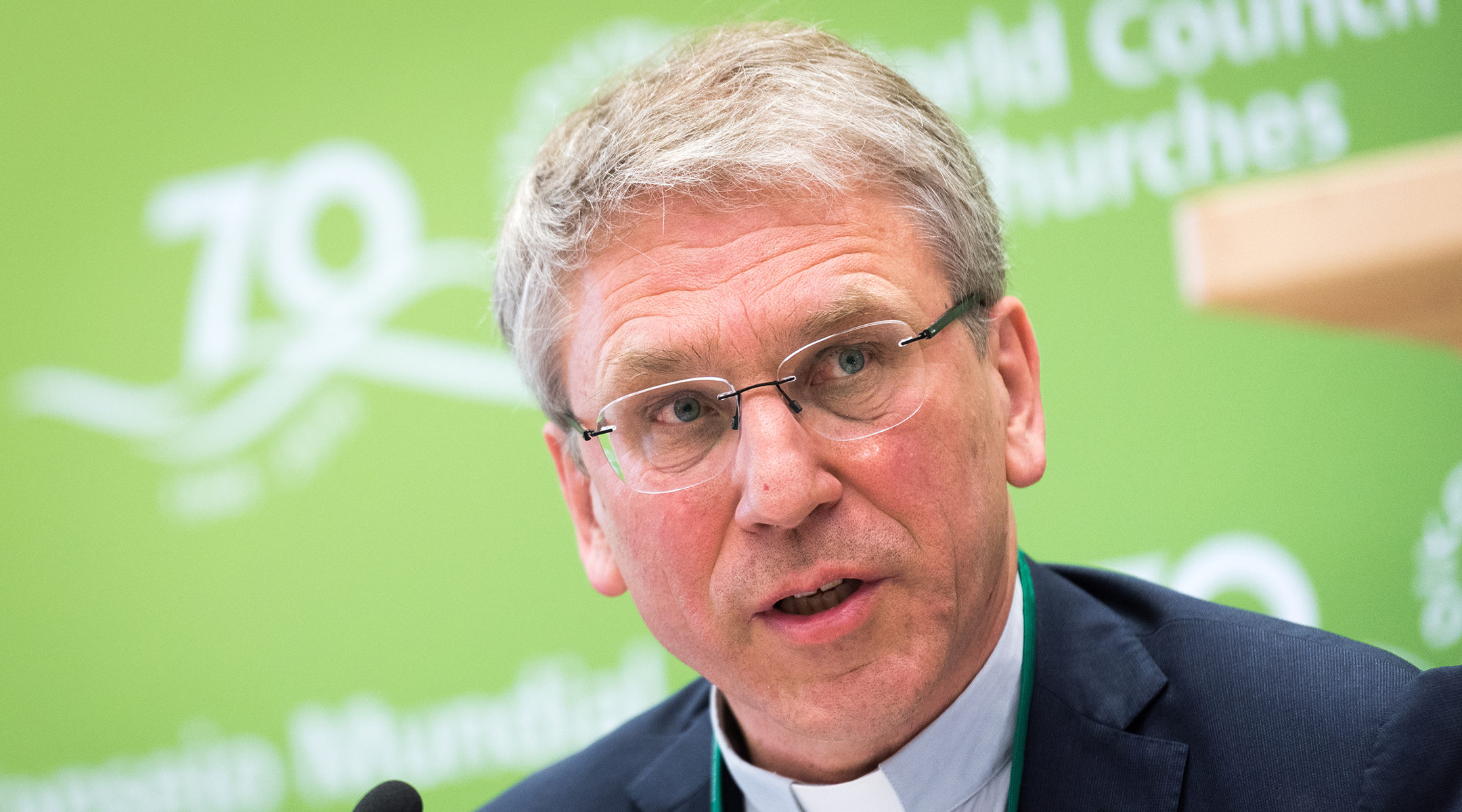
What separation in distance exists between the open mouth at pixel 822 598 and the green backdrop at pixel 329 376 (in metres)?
1.46

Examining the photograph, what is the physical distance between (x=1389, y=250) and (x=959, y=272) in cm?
68

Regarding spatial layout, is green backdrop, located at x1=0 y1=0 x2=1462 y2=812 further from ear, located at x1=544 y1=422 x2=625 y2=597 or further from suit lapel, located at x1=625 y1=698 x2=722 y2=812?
ear, located at x1=544 y1=422 x2=625 y2=597

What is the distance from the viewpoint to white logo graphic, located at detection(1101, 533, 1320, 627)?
2514 millimetres

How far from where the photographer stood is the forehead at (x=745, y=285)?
4.38 feet

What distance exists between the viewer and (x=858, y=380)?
1.35 metres

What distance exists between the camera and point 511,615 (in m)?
3.03

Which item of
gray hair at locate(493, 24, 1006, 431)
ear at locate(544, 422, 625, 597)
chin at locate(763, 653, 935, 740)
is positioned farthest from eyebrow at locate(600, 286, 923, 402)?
chin at locate(763, 653, 935, 740)

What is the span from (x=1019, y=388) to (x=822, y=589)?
0.43m

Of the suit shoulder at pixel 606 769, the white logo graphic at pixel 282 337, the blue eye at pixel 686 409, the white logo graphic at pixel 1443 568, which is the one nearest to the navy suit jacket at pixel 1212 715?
the suit shoulder at pixel 606 769

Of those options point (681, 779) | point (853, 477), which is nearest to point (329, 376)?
point (681, 779)

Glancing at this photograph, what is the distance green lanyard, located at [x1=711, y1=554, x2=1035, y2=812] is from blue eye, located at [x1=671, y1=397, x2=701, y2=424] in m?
0.54

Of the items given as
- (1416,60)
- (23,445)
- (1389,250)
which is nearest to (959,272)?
(1389,250)

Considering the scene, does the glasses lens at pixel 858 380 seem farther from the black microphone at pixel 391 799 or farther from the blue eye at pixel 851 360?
the black microphone at pixel 391 799

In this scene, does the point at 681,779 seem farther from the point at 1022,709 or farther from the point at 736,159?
the point at 736,159
